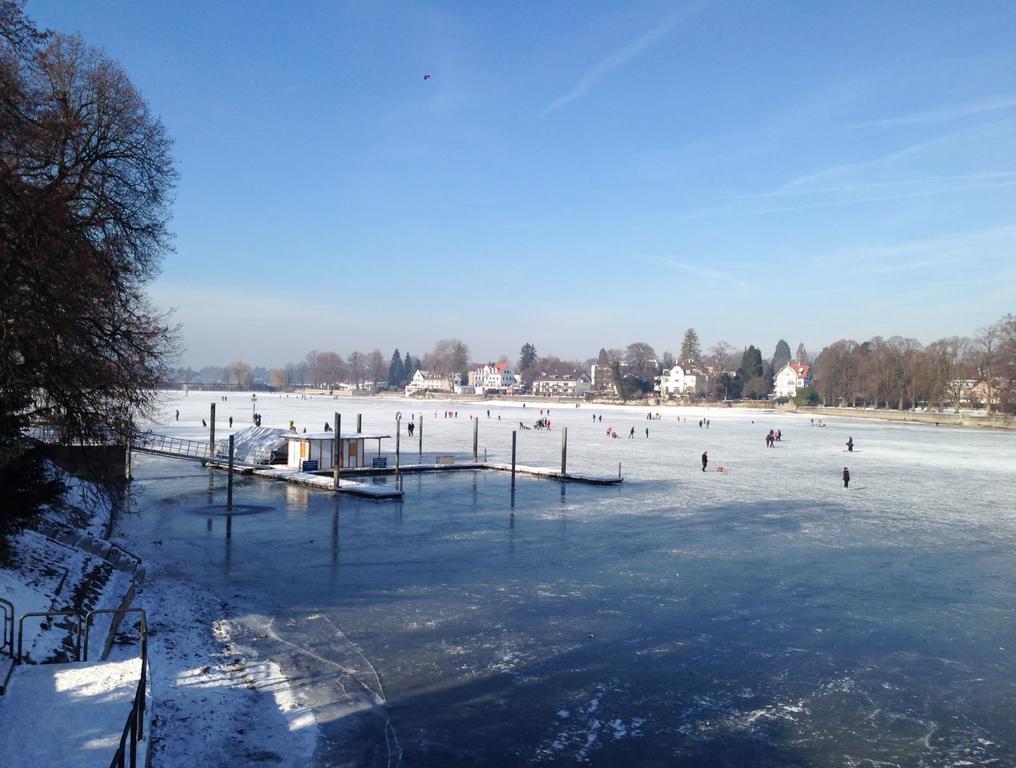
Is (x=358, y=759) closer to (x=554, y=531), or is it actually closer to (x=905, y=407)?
(x=554, y=531)

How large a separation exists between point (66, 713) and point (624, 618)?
9.39 meters

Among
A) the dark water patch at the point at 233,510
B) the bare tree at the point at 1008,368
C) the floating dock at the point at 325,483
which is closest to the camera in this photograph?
the dark water patch at the point at 233,510

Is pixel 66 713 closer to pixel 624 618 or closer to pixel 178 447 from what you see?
pixel 624 618

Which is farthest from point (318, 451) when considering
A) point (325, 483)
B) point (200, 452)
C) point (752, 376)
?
point (752, 376)

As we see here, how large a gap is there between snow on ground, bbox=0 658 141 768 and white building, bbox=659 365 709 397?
521ft

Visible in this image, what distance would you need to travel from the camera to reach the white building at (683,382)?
6506 inches

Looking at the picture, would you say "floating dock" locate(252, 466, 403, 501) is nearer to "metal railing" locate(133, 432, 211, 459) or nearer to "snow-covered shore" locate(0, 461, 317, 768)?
"metal railing" locate(133, 432, 211, 459)

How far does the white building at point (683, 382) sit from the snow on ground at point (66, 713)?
158846 millimetres

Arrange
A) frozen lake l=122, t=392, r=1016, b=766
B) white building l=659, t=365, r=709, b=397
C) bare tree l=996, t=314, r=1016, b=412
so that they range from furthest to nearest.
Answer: white building l=659, t=365, r=709, b=397 → bare tree l=996, t=314, r=1016, b=412 → frozen lake l=122, t=392, r=1016, b=766

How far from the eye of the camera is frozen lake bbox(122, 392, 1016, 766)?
9.41m

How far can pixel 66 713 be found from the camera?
7348 mm

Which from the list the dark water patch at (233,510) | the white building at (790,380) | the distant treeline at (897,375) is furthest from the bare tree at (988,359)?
the dark water patch at (233,510)

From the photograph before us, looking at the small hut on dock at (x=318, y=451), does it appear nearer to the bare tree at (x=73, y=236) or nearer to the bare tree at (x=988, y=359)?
the bare tree at (x=73, y=236)

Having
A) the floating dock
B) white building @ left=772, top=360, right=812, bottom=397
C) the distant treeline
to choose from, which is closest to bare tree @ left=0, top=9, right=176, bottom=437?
the floating dock
